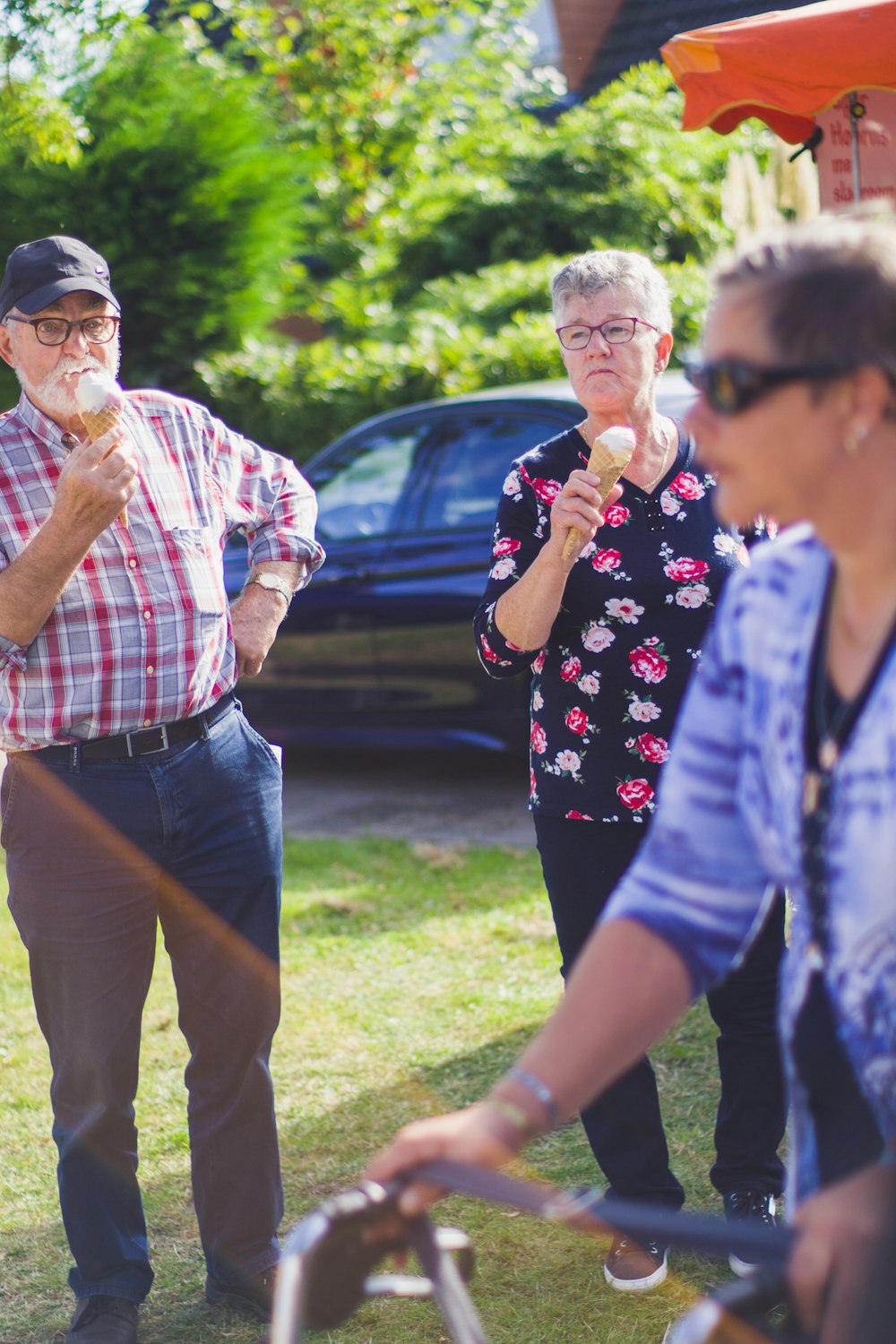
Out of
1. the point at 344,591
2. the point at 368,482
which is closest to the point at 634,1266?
the point at 344,591

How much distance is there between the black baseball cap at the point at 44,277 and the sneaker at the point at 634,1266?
2.16 m

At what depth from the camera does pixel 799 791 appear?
4.54 feet

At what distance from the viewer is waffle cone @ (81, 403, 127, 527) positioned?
266 cm

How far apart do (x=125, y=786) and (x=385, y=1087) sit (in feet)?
5.30

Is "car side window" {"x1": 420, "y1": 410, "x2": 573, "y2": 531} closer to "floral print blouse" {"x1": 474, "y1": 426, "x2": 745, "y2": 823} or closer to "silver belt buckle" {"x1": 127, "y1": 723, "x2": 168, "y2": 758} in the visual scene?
"floral print blouse" {"x1": 474, "y1": 426, "x2": 745, "y2": 823}

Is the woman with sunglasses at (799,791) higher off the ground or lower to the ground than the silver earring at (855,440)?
lower

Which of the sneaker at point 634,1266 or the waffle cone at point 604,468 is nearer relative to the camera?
the waffle cone at point 604,468

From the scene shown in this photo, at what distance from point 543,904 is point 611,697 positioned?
260cm

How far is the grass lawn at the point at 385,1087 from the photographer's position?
304cm

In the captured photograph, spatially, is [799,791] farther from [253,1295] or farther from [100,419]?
[253,1295]

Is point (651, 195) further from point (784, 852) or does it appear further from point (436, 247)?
point (784, 852)

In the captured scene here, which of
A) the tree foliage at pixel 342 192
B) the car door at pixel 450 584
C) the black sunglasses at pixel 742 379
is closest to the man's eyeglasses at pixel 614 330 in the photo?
the black sunglasses at pixel 742 379

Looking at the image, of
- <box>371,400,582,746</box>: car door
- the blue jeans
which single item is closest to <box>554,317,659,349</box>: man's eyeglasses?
the blue jeans

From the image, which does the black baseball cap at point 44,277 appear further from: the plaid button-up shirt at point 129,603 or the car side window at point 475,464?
the car side window at point 475,464
